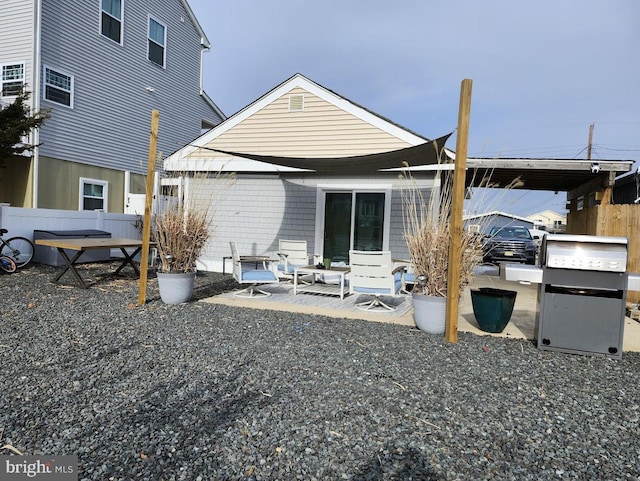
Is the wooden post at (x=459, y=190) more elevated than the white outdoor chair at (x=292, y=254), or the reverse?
the wooden post at (x=459, y=190)

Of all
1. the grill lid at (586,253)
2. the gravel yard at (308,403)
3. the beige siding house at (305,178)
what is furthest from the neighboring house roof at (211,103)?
the grill lid at (586,253)

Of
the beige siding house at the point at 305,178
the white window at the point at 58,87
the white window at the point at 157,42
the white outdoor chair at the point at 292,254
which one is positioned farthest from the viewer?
the white window at the point at 157,42

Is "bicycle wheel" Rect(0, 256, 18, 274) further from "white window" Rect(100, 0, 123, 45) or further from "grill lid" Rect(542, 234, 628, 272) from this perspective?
"grill lid" Rect(542, 234, 628, 272)

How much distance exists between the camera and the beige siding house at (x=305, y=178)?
8086mm

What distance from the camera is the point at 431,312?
4508mm

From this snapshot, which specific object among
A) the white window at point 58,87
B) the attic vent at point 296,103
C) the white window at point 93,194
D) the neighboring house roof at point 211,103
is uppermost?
the neighboring house roof at point 211,103

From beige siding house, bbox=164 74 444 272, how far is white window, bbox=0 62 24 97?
589cm

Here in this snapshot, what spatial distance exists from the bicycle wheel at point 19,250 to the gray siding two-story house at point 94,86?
2.87 meters

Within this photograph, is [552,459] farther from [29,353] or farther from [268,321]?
[29,353]

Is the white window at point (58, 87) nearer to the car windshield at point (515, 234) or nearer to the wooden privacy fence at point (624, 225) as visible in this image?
the wooden privacy fence at point (624, 225)

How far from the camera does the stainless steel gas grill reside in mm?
3855

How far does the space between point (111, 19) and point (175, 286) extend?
11442 mm

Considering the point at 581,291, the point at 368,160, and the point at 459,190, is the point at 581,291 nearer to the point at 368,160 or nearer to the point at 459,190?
the point at 459,190

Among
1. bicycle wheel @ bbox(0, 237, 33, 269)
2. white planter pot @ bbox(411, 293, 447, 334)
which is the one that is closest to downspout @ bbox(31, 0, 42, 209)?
bicycle wheel @ bbox(0, 237, 33, 269)
